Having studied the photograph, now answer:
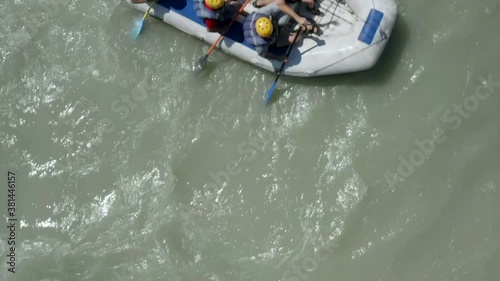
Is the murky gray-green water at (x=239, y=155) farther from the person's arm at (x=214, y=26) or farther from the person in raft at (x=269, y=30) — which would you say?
the person in raft at (x=269, y=30)

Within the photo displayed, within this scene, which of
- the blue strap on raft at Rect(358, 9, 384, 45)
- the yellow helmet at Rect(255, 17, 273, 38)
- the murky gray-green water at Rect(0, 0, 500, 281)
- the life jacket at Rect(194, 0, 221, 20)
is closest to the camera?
the yellow helmet at Rect(255, 17, 273, 38)

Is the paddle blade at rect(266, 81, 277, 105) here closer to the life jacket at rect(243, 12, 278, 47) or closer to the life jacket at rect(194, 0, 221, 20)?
the life jacket at rect(243, 12, 278, 47)

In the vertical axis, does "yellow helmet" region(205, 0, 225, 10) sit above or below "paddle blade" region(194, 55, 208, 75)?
above

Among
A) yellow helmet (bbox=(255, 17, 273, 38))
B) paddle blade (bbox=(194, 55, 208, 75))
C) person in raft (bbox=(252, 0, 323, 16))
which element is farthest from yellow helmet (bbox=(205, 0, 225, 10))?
paddle blade (bbox=(194, 55, 208, 75))

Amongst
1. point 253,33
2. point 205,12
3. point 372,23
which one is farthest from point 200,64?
point 372,23

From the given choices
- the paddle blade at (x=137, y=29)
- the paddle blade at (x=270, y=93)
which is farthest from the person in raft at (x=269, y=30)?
the paddle blade at (x=137, y=29)

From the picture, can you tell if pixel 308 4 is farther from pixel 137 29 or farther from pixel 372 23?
pixel 137 29
